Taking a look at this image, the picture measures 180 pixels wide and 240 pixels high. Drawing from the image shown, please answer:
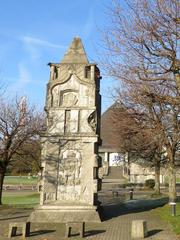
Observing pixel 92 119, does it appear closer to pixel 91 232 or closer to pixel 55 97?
pixel 55 97

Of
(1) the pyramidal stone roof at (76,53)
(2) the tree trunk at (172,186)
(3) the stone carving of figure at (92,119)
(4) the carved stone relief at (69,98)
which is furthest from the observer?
(2) the tree trunk at (172,186)

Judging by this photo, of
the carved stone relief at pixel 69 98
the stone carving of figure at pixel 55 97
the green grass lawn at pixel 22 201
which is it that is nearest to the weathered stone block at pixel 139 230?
the carved stone relief at pixel 69 98

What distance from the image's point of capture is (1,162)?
20.1 metres

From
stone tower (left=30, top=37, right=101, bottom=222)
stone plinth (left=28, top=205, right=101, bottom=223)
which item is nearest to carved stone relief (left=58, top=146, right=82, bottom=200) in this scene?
stone tower (left=30, top=37, right=101, bottom=222)

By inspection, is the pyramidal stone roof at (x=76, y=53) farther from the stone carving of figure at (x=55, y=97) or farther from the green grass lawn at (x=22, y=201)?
the green grass lawn at (x=22, y=201)

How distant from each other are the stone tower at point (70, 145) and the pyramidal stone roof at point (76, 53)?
10 centimetres

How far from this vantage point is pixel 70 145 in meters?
15.4

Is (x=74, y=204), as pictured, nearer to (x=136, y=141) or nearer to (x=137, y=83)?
(x=137, y=83)

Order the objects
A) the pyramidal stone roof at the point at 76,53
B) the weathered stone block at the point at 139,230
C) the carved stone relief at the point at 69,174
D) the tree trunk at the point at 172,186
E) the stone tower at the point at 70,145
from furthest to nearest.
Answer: the tree trunk at the point at 172,186, the pyramidal stone roof at the point at 76,53, the carved stone relief at the point at 69,174, the stone tower at the point at 70,145, the weathered stone block at the point at 139,230

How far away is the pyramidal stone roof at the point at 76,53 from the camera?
Answer: 16.6 m

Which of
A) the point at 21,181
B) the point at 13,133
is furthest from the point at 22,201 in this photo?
the point at 21,181

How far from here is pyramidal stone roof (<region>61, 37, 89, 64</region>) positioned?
→ 54.3ft

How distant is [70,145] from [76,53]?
480 centimetres

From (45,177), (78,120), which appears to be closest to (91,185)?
(45,177)
